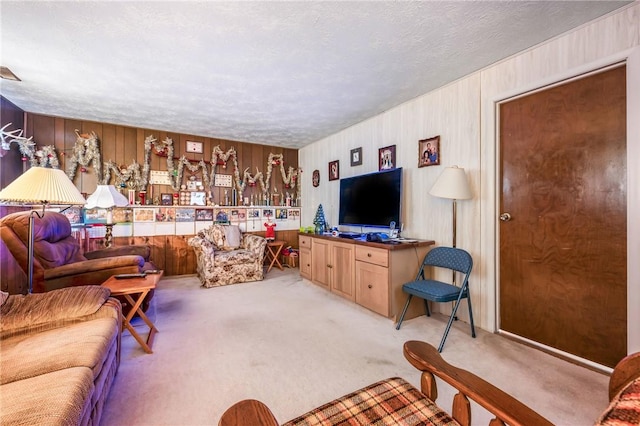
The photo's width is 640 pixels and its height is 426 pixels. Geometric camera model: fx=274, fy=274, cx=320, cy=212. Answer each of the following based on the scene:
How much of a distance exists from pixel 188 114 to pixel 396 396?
3.89m

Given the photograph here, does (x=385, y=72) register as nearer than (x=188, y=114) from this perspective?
Yes

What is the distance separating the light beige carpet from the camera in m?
1.55

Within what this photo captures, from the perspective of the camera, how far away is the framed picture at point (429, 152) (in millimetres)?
2932

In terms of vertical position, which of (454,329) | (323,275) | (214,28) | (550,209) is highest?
(214,28)

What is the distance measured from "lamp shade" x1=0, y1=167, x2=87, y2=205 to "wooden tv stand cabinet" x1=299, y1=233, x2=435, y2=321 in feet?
8.13

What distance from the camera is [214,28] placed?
194 cm

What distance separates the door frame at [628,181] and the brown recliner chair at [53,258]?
3.24m

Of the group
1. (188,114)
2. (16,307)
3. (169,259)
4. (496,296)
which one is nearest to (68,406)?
(16,307)

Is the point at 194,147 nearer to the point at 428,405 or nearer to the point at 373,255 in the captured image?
the point at 373,255

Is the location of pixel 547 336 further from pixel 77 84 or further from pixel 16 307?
pixel 77 84

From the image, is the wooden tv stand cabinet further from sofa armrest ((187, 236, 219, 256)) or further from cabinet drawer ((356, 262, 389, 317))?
sofa armrest ((187, 236, 219, 256))

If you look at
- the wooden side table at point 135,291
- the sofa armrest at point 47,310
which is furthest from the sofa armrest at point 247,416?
the wooden side table at point 135,291

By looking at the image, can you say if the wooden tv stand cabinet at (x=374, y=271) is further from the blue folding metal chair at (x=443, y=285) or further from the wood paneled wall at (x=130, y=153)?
the wood paneled wall at (x=130, y=153)

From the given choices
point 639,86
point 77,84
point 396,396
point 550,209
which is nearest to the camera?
point 396,396
